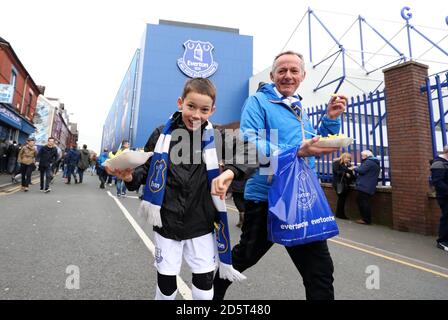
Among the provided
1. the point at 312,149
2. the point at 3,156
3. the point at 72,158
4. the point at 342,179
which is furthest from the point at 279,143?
the point at 3,156

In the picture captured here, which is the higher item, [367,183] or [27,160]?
[27,160]

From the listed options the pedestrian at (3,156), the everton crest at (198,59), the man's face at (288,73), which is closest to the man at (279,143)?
the man's face at (288,73)

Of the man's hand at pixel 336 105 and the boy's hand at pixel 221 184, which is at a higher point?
the man's hand at pixel 336 105

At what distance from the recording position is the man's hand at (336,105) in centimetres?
198

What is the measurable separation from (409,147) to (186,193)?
619 centimetres

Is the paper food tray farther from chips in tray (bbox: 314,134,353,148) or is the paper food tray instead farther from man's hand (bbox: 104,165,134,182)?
man's hand (bbox: 104,165,134,182)

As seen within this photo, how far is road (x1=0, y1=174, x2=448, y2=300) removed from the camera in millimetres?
2740

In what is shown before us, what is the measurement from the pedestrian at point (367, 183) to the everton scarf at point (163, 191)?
5.96 m

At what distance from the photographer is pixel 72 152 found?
1444cm

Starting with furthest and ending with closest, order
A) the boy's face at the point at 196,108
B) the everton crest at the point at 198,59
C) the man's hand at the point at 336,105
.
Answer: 1. the everton crest at the point at 198,59
2. the man's hand at the point at 336,105
3. the boy's face at the point at 196,108

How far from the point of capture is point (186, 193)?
5.91 feet

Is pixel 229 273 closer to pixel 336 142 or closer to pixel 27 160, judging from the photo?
pixel 336 142

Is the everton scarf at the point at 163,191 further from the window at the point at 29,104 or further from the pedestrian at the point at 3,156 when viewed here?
the window at the point at 29,104
